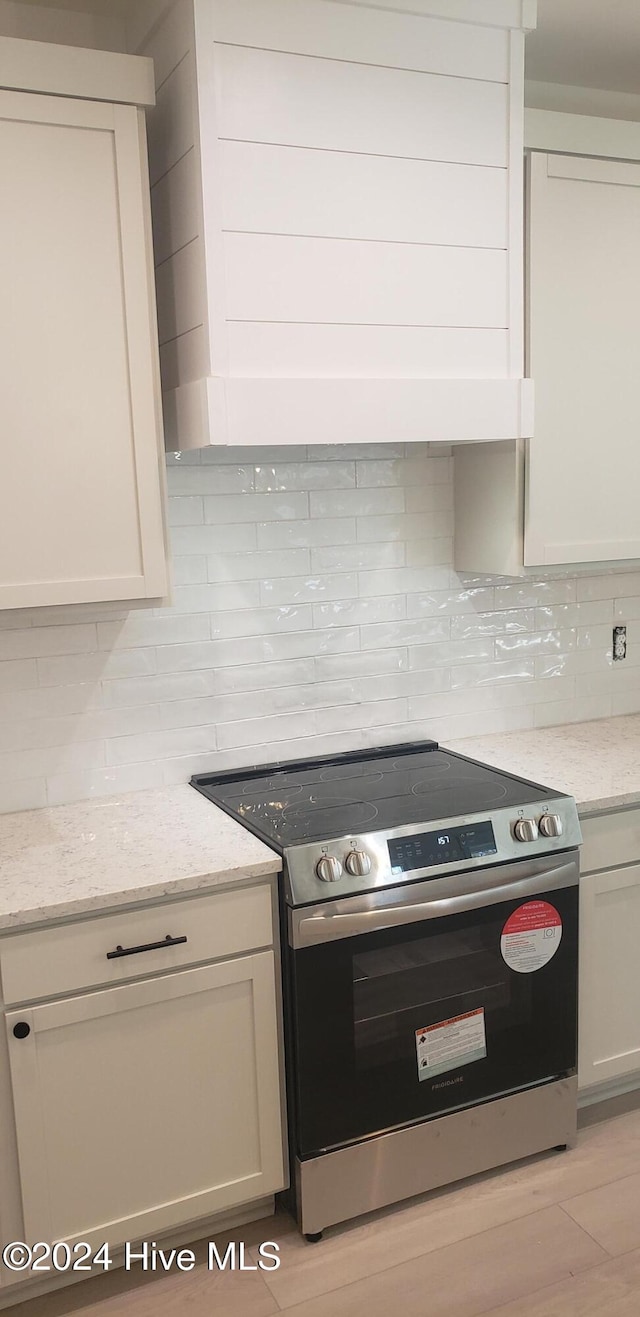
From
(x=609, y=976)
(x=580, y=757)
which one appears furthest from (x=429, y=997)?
(x=580, y=757)

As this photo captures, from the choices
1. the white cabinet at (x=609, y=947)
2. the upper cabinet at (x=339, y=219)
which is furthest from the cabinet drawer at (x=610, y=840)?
the upper cabinet at (x=339, y=219)

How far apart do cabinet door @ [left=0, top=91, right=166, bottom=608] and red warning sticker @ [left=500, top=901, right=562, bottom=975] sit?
1117mm

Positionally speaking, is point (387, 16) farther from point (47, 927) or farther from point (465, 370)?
point (47, 927)

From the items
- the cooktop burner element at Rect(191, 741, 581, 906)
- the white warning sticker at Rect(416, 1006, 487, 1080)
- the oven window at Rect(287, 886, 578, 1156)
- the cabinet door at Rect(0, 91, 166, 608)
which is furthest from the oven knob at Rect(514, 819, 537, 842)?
the cabinet door at Rect(0, 91, 166, 608)

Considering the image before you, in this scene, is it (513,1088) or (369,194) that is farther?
(513,1088)

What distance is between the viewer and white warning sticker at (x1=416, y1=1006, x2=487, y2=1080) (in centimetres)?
222

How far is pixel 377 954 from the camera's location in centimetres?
214

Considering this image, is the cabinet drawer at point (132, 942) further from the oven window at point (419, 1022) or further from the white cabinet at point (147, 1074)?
the oven window at point (419, 1022)

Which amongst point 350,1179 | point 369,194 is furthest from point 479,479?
point 350,1179

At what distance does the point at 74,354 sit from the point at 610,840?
161 centimetres

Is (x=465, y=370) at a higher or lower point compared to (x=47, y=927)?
higher

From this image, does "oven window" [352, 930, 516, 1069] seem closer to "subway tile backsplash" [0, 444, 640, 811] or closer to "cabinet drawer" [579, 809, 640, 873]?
"cabinet drawer" [579, 809, 640, 873]

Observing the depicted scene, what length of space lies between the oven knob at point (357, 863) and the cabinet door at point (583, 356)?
0.93 metres

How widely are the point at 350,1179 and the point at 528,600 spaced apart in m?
1.59
